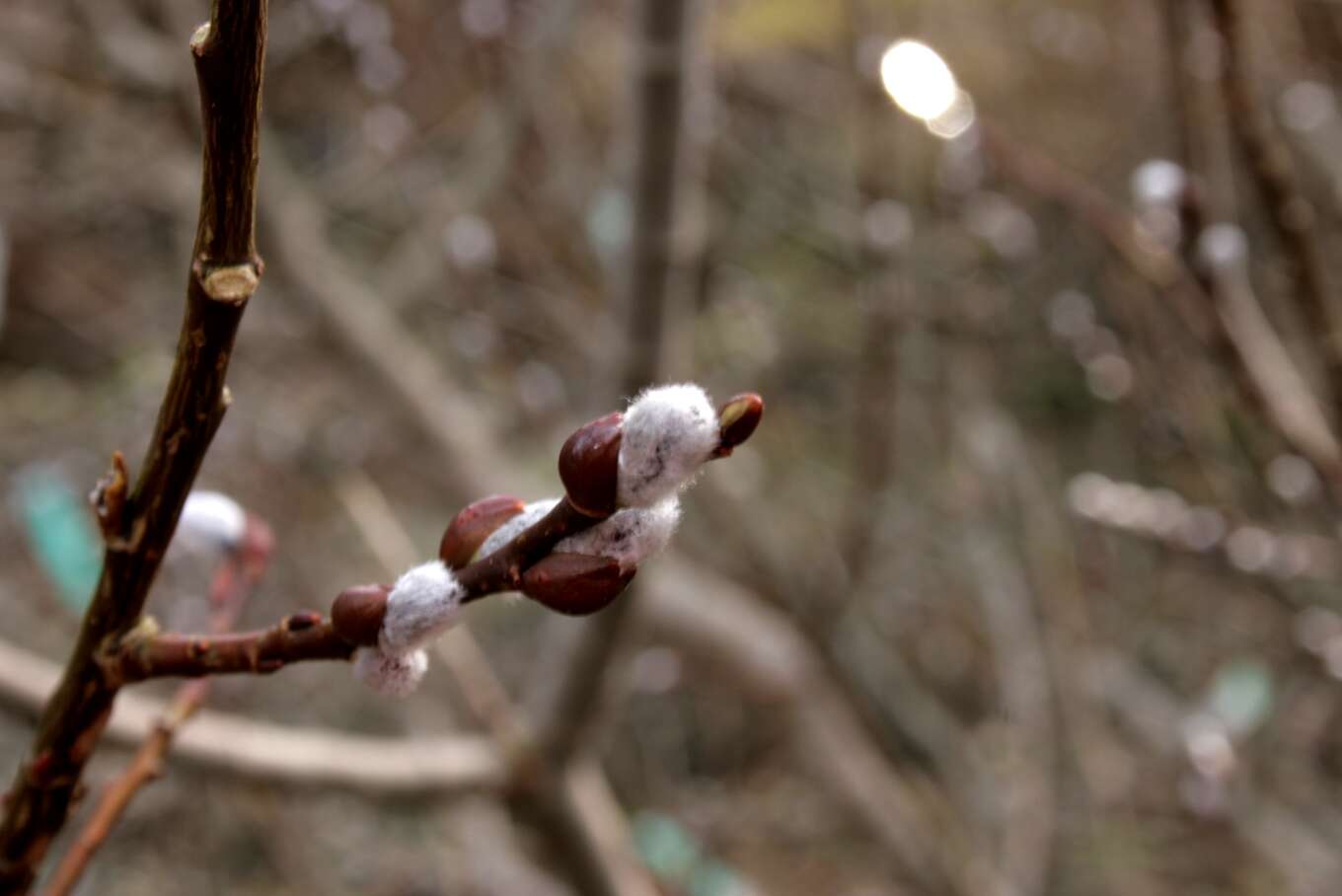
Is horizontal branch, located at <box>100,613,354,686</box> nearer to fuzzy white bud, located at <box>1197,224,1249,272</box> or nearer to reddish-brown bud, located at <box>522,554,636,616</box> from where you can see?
reddish-brown bud, located at <box>522,554,636,616</box>

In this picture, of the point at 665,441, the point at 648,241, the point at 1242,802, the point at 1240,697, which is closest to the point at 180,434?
the point at 665,441

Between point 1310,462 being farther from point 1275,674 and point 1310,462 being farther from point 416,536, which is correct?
point 416,536

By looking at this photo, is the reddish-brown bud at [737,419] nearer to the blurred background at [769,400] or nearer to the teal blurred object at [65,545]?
the blurred background at [769,400]

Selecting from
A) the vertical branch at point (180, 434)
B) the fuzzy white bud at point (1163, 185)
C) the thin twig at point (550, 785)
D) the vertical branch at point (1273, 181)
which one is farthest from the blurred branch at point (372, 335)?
the vertical branch at point (180, 434)

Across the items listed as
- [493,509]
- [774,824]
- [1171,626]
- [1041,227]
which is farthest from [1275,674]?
[493,509]

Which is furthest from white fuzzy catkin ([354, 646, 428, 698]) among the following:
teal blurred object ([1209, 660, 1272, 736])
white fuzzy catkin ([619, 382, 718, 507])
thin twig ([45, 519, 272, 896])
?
teal blurred object ([1209, 660, 1272, 736])

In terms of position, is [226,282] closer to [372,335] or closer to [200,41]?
[200,41]
